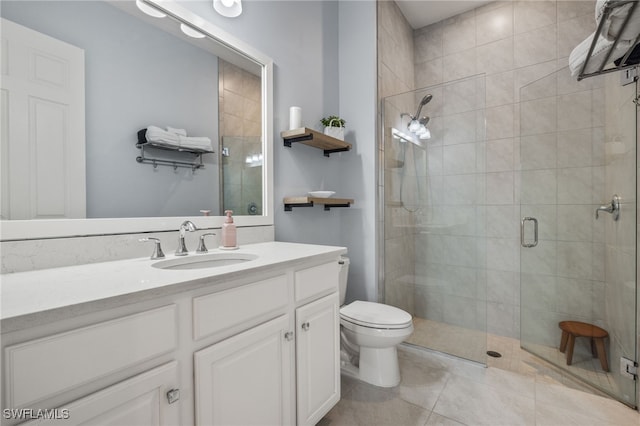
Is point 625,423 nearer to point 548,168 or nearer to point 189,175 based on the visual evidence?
point 548,168

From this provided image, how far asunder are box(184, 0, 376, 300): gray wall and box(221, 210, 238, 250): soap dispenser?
464mm

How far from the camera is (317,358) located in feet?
4.47

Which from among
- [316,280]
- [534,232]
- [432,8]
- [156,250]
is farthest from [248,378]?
[432,8]

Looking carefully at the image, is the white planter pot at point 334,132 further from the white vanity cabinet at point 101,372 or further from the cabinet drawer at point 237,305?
the white vanity cabinet at point 101,372

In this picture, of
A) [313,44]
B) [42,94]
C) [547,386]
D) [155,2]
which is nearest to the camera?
[42,94]

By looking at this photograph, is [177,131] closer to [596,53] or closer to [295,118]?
[295,118]

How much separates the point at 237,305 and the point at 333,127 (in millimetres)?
1583

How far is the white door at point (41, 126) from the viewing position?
0.95 meters

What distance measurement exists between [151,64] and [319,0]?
1613 millimetres

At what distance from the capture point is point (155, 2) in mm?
1306

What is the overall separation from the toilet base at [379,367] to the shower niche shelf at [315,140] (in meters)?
1.41

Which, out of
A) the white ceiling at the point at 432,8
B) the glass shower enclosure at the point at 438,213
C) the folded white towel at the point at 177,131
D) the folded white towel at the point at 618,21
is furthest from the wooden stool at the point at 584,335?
the white ceiling at the point at 432,8

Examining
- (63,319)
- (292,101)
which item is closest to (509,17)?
(292,101)

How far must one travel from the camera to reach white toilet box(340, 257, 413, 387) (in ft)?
5.90
